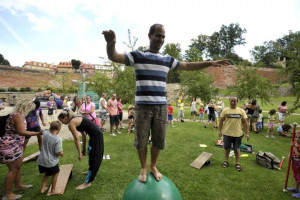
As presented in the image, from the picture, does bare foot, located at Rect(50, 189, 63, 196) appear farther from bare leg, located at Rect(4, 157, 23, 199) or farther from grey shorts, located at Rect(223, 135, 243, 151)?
grey shorts, located at Rect(223, 135, 243, 151)

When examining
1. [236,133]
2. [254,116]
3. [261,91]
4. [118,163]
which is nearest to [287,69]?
[254,116]

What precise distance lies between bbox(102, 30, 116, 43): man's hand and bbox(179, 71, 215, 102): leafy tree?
1990 cm

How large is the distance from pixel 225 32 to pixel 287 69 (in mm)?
78581

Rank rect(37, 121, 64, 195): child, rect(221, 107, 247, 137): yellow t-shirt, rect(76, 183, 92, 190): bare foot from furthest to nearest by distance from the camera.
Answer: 1. rect(221, 107, 247, 137): yellow t-shirt
2. rect(76, 183, 92, 190): bare foot
3. rect(37, 121, 64, 195): child

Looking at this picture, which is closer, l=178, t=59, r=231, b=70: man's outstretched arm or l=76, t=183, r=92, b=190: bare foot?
l=178, t=59, r=231, b=70: man's outstretched arm

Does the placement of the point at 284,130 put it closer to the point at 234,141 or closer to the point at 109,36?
the point at 234,141

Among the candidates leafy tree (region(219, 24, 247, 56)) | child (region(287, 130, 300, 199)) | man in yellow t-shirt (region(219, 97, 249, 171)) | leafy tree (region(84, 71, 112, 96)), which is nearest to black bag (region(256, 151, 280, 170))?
man in yellow t-shirt (region(219, 97, 249, 171))

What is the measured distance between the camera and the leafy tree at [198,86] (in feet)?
69.8

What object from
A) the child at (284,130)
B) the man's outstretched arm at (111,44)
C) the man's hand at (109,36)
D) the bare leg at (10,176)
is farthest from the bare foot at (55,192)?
the child at (284,130)

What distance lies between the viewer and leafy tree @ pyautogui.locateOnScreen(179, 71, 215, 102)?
2128 centimetres

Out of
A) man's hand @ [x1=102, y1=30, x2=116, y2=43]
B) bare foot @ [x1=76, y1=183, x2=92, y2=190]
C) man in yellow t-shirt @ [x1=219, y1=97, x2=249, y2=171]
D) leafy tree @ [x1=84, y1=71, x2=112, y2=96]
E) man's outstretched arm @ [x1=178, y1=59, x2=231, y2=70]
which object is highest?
leafy tree @ [x1=84, y1=71, x2=112, y2=96]

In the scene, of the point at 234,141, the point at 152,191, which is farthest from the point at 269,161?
the point at 152,191

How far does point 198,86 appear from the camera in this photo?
69.4ft

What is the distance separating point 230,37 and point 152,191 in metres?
88.8
